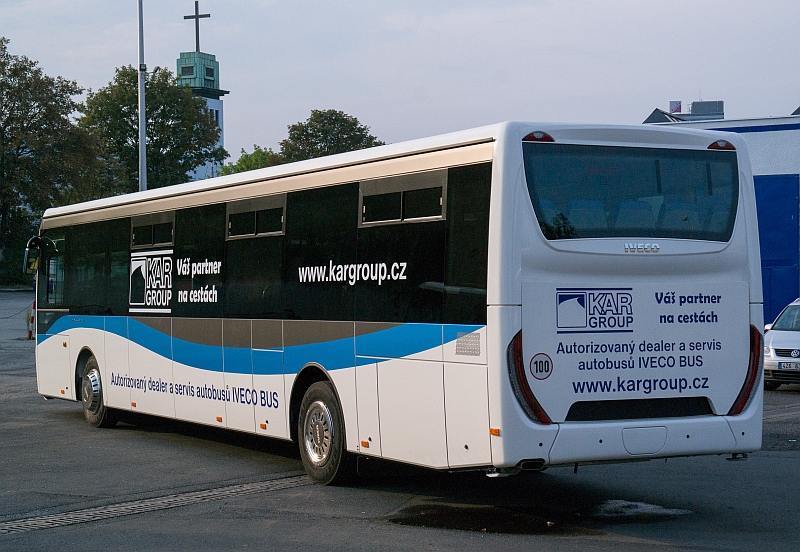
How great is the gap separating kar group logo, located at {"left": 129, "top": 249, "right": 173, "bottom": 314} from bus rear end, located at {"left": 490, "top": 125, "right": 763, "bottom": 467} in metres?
6.51

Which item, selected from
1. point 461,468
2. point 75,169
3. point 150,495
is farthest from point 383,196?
point 75,169

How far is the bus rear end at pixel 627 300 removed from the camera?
7.97m

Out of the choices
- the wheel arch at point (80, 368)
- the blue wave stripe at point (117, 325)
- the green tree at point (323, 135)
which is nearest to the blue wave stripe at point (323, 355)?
the blue wave stripe at point (117, 325)

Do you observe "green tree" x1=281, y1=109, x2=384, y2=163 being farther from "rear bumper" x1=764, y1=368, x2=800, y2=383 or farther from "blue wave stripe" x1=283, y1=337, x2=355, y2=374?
"blue wave stripe" x1=283, y1=337, x2=355, y2=374

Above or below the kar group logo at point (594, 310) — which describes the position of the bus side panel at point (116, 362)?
below

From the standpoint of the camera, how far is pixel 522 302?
26.0 ft

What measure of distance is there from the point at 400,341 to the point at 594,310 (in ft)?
5.77

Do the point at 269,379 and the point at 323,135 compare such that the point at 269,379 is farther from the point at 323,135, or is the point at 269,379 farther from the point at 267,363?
the point at 323,135

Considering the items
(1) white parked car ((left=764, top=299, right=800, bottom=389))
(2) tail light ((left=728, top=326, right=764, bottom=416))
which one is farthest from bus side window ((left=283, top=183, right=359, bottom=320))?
(1) white parked car ((left=764, top=299, right=800, bottom=389))

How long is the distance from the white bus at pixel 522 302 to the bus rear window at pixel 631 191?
1 cm

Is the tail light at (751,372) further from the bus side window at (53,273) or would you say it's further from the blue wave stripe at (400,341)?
the bus side window at (53,273)

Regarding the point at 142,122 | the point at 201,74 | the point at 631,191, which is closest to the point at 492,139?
the point at 631,191

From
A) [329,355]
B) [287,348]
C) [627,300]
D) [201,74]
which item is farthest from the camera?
[201,74]

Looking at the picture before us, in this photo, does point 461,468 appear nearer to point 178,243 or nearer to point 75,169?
point 178,243
